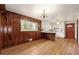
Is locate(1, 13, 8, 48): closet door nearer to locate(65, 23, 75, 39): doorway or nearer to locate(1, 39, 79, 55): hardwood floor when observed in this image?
locate(1, 39, 79, 55): hardwood floor

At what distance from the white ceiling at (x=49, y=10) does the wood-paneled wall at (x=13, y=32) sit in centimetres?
12

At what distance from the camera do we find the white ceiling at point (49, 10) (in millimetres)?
2807

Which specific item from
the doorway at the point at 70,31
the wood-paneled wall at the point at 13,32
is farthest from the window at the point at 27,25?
the doorway at the point at 70,31

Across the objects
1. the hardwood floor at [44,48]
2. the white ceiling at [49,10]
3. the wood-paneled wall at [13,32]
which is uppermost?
the white ceiling at [49,10]

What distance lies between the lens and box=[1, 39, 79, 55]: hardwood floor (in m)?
2.79

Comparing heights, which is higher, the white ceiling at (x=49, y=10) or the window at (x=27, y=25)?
the white ceiling at (x=49, y=10)

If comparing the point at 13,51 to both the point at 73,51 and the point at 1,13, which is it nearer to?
the point at 1,13

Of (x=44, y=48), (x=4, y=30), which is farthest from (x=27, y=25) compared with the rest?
(x=44, y=48)

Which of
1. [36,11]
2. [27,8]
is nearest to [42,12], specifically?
[36,11]

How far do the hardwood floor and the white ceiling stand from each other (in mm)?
602

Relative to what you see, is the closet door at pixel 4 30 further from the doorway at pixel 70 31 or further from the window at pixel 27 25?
the doorway at pixel 70 31

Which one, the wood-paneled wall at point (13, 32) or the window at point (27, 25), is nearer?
the wood-paneled wall at point (13, 32)

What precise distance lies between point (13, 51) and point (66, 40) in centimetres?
133

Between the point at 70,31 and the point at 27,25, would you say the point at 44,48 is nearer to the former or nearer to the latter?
the point at 27,25
